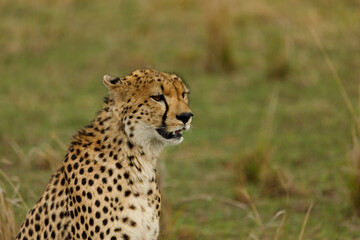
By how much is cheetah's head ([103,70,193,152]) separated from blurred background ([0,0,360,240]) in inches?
26.3

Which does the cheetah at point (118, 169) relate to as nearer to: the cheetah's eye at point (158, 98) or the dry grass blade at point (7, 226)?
the cheetah's eye at point (158, 98)

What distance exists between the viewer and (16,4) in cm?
868

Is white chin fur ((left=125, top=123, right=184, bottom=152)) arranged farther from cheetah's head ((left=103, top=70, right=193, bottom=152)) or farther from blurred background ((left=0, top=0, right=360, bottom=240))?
blurred background ((left=0, top=0, right=360, bottom=240))

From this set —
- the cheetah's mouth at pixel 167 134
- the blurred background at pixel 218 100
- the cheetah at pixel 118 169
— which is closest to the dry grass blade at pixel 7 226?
the blurred background at pixel 218 100

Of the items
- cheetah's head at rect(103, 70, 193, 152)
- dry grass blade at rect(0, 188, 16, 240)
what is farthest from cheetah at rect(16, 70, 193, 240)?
dry grass blade at rect(0, 188, 16, 240)

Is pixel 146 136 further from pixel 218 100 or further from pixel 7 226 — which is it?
pixel 218 100

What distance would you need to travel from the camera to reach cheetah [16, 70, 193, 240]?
2379mm

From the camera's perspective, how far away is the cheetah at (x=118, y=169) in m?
2.38

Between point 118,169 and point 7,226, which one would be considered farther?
point 7,226

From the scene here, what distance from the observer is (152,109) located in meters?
2.45

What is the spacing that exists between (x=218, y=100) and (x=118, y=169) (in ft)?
12.9

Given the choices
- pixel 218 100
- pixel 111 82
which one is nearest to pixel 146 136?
pixel 111 82

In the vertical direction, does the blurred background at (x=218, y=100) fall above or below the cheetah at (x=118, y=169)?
above

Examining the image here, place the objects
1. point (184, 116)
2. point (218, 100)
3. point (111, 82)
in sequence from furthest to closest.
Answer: point (218, 100) < point (111, 82) < point (184, 116)
